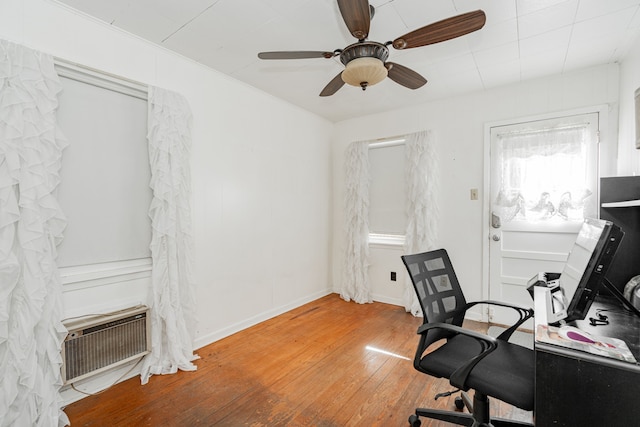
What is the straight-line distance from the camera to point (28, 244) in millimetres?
1684

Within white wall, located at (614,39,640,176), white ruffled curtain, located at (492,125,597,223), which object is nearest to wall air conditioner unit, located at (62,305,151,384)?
white ruffled curtain, located at (492,125,597,223)

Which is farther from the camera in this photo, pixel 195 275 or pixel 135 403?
pixel 195 275

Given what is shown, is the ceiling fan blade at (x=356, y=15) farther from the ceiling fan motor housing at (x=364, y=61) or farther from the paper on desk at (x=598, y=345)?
the paper on desk at (x=598, y=345)

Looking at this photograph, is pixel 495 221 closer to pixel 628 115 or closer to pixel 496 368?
pixel 628 115

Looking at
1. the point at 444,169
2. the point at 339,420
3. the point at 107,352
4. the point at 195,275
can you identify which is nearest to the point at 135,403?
the point at 107,352

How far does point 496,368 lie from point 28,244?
8.62 ft

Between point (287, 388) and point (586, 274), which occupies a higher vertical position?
point (586, 274)

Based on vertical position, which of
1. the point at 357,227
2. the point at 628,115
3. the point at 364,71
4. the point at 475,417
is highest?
the point at 364,71

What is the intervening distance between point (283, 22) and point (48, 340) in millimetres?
2527

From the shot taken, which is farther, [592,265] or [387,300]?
[387,300]

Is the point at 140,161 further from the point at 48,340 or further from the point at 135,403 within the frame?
the point at 135,403

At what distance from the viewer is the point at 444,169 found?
140 inches

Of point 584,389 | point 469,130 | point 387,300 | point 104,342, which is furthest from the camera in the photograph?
point 387,300

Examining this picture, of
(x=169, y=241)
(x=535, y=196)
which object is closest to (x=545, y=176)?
(x=535, y=196)
